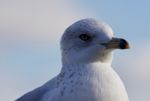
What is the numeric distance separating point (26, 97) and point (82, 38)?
0.89 metres

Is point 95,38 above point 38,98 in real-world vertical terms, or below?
above

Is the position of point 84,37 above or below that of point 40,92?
above

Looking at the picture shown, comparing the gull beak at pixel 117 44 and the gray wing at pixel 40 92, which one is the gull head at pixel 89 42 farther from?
the gray wing at pixel 40 92

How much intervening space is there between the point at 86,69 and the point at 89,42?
308mm

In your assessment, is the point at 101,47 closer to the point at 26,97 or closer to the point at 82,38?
the point at 82,38

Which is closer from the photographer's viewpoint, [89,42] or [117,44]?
[117,44]

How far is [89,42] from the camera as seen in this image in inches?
237

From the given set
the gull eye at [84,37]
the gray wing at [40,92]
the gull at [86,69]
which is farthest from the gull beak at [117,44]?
the gray wing at [40,92]

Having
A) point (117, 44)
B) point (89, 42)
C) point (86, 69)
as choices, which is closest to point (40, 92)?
point (86, 69)

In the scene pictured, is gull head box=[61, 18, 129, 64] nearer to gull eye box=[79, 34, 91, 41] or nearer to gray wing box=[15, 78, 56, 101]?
gull eye box=[79, 34, 91, 41]

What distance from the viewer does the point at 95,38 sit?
5.96 metres

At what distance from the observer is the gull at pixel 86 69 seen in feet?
18.4

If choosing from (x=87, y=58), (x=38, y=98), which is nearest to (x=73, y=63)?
(x=87, y=58)

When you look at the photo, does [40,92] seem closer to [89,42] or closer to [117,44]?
[89,42]
